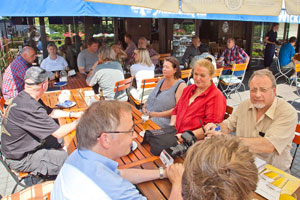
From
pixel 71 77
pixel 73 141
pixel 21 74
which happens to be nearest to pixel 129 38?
pixel 71 77

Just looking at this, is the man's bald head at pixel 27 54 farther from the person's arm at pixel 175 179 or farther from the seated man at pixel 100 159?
the person's arm at pixel 175 179

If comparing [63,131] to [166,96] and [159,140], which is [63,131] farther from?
[166,96]

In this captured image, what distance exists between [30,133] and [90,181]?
136 centimetres

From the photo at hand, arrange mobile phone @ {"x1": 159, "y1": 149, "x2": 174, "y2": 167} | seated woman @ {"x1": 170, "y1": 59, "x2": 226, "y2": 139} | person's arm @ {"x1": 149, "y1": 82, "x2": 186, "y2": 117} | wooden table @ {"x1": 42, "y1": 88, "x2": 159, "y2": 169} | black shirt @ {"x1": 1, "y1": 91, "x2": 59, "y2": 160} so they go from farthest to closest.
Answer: person's arm @ {"x1": 149, "y1": 82, "x2": 186, "y2": 117}
seated woman @ {"x1": 170, "y1": 59, "x2": 226, "y2": 139}
black shirt @ {"x1": 1, "y1": 91, "x2": 59, "y2": 160}
wooden table @ {"x1": 42, "y1": 88, "x2": 159, "y2": 169}
mobile phone @ {"x1": 159, "y1": 149, "x2": 174, "y2": 167}

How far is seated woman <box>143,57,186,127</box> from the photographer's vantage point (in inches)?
124

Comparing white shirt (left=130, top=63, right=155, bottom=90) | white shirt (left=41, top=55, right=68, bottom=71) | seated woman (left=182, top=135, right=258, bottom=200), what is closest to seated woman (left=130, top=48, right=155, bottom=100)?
white shirt (left=130, top=63, right=155, bottom=90)

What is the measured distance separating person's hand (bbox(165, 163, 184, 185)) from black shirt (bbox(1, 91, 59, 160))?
1292mm

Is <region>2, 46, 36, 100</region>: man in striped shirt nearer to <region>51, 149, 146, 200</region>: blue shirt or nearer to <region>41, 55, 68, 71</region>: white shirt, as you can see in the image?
<region>41, 55, 68, 71</region>: white shirt

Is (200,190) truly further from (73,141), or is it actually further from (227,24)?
(227,24)

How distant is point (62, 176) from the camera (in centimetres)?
127

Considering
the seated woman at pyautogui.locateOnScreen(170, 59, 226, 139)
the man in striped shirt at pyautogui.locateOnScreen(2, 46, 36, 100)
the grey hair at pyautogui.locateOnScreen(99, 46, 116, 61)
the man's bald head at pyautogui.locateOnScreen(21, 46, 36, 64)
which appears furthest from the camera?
the grey hair at pyautogui.locateOnScreen(99, 46, 116, 61)

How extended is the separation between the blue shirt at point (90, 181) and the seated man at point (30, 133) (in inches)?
43.9

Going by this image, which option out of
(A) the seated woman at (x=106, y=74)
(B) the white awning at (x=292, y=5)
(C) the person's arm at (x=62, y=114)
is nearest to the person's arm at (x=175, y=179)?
(C) the person's arm at (x=62, y=114)

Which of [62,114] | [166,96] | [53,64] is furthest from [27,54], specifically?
[166,96]
